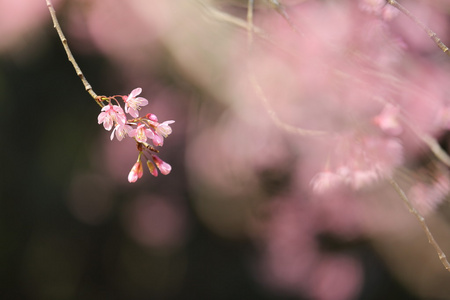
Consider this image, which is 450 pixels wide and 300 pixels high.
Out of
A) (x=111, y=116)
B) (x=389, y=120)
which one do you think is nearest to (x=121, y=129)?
(x=111, y=116)

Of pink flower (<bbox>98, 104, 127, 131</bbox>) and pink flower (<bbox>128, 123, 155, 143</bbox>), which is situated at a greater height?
pink flower (<bbox>128, 123, 155, 143</bbox>)

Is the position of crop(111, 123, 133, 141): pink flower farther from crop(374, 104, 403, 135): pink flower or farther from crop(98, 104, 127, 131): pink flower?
crop(374, 104, 403, 135): pink flower

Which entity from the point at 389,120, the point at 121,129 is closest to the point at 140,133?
the point at 121,129

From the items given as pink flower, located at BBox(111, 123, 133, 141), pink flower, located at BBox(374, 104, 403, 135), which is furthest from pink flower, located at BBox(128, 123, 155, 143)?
pink flower, located at BBox(374, 104, 403, 135)

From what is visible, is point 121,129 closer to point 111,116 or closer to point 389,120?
point 111,116

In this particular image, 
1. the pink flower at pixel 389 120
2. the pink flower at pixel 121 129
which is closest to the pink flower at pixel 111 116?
the pink flower at pixel 121 129

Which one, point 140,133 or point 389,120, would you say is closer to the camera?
point 140,133

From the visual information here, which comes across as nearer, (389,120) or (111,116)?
(111,116)

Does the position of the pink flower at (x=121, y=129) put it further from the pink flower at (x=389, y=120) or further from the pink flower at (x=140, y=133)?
the pink flower at (x=389, y=120)

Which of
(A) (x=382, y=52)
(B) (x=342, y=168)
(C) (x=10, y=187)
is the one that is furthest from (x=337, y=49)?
(C) (x=10, y=187)

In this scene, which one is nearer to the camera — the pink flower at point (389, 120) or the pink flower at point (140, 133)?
the pink flower at point (140, 133)

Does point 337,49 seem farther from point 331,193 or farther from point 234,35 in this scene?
point 331,193
